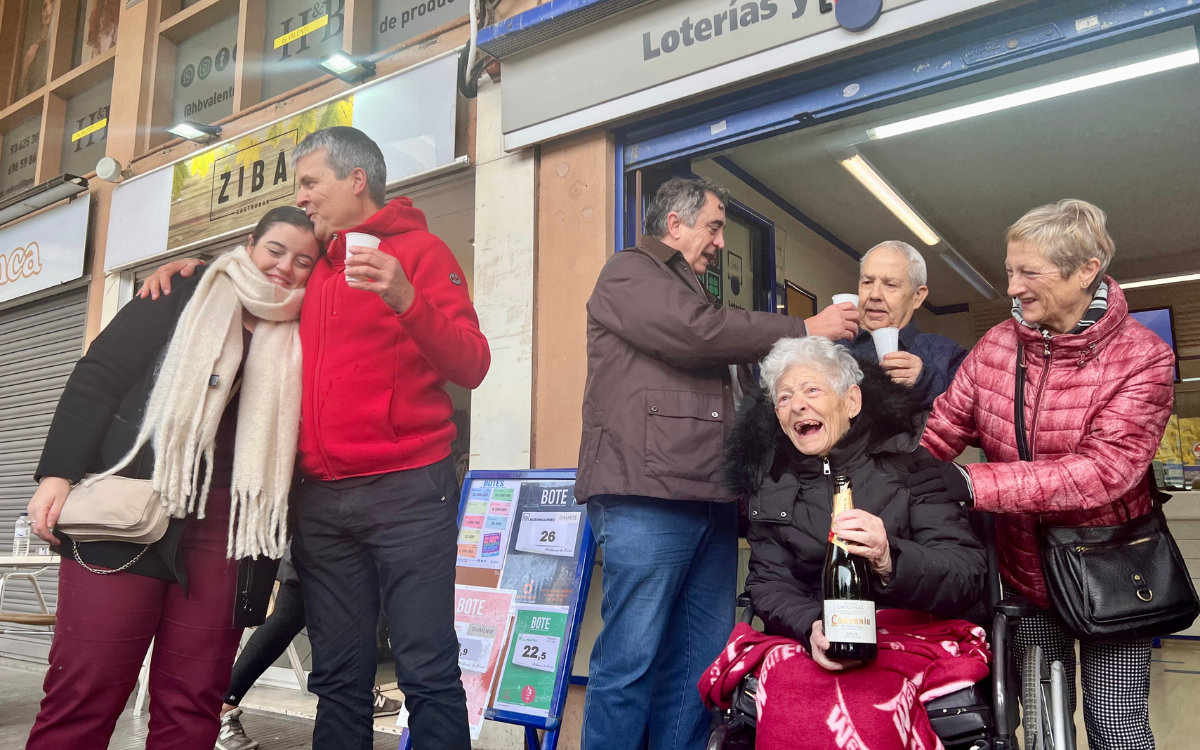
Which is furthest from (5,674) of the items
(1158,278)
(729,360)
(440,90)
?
(1158,278)

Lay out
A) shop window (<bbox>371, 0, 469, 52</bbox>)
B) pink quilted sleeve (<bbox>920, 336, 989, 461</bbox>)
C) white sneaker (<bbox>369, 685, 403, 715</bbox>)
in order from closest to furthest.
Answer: pink quilted sleeve (<bbox>920, 336, 989, 461</bbox>), white sneaker (<bbox>369, 685, 403, 715</bbox>), shop window (<bbox>371, 0, 469, 52</bbox>)

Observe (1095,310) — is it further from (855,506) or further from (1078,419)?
(855,506)

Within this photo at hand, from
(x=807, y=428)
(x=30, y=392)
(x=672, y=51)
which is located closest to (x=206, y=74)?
(x=30, y=392)

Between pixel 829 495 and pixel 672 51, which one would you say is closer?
pixel 829 495

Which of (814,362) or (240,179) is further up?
(240,179)

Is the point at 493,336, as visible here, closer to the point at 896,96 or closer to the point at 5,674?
the point at 896,96

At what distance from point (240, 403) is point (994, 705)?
181 cm

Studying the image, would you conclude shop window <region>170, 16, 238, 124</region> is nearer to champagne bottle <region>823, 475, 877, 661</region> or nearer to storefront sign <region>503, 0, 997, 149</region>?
storefront sign <region>503, 0, 997, 149</region>

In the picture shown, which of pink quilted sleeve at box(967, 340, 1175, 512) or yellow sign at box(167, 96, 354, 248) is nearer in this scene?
pink quilted sleeve at box(967, 340, 1175, 512)

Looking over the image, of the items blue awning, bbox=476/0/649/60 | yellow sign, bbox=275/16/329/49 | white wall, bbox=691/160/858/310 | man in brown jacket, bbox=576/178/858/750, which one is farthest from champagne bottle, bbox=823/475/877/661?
yellow sign, bbox=275/16/329/49

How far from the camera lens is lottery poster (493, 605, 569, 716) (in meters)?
2.61

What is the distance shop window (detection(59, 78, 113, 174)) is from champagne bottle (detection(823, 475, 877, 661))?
7314 mm

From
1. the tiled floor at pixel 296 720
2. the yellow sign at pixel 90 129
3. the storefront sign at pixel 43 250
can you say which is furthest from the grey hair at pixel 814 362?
the yellow sign at pixel 90 129

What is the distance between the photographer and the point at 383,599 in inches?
78.1
